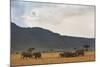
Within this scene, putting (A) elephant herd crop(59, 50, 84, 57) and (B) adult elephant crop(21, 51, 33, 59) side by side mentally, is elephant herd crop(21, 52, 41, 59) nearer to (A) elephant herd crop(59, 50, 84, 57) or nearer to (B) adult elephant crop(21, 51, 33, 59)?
(B) adult elephant crop(21, 51, 33, 59)

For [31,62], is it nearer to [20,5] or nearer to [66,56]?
[66,56]

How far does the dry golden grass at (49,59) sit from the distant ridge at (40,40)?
9 centimetres

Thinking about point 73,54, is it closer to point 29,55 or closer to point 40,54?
point 40,54

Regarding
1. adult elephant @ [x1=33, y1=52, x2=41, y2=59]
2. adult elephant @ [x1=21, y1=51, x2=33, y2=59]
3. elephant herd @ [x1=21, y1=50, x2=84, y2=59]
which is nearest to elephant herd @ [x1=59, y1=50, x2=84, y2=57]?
elephant herd @ [x1=21, y1=50, x2=84, y2=59]

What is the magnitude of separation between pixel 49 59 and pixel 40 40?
9.3 inches

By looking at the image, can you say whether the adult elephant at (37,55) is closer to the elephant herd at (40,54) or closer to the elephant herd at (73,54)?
the elephant herd at (40,54)

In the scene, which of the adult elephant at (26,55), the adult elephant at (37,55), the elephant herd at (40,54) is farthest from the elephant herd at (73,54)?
the adult elephant at (26,55)

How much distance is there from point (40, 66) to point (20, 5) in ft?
2.31

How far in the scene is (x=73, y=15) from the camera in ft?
7.64

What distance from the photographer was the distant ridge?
210 cm

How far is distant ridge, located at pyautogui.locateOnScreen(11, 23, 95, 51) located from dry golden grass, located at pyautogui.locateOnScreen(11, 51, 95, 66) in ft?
0.30

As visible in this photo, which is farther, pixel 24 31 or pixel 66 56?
pixel 66 56
